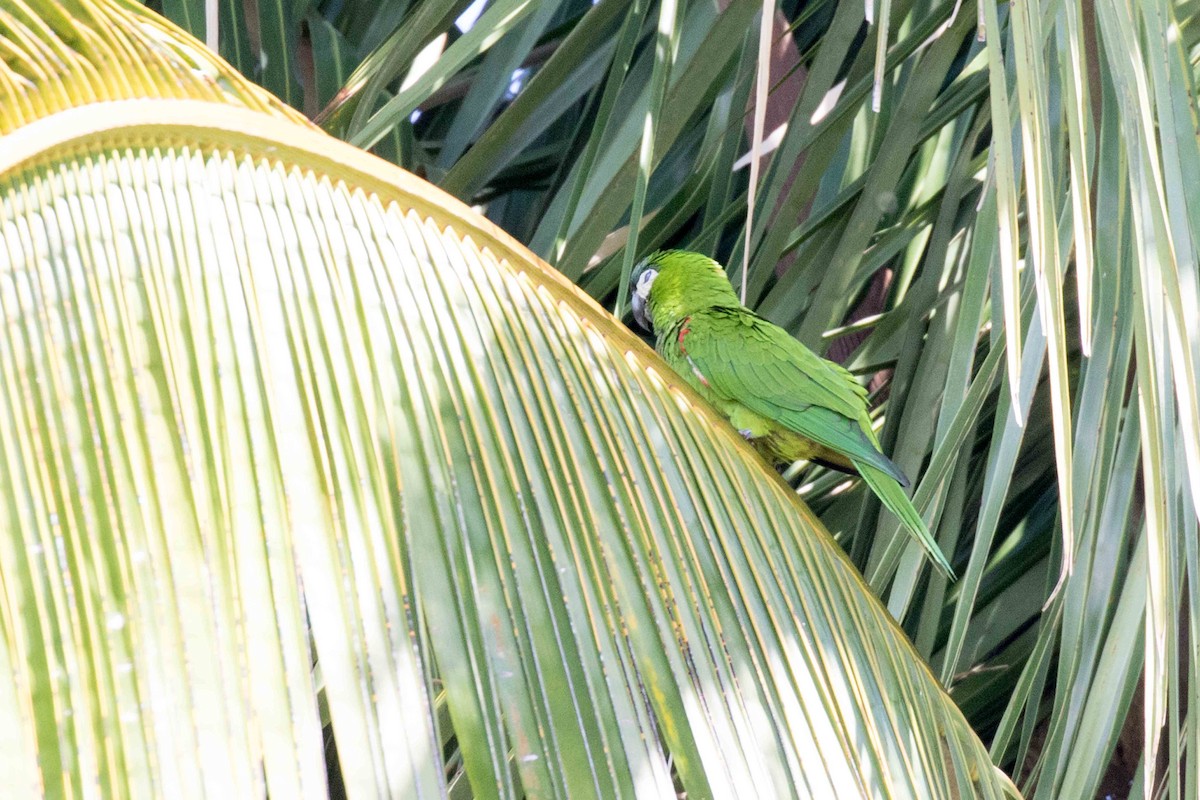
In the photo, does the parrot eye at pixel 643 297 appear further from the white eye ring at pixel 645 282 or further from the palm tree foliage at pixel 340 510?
the palm tree foliage at pixel 340 510

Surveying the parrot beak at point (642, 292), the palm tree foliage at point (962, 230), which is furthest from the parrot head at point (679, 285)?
the palm tree foliage at point (962, 230)

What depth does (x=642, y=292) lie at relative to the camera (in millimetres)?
2707

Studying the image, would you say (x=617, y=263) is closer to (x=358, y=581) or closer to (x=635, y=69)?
(x=635, y=69)

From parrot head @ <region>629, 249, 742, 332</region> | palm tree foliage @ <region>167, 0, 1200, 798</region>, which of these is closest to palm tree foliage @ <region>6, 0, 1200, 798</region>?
palm tree foliage @ <region>167, 0, 1200, 798</region>

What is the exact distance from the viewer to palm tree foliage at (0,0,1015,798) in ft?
2.51

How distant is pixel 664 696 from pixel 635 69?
1.65m

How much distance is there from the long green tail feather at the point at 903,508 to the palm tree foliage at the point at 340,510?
0.42m

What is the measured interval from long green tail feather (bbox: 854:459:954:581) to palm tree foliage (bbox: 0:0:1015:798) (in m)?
0.42

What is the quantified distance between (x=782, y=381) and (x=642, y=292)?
66 centimetres

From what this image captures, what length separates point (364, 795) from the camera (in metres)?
0.73

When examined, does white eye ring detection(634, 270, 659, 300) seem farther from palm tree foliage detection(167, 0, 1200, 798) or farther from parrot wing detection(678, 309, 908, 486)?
parrot wing detection(678, 309, 908, 486)

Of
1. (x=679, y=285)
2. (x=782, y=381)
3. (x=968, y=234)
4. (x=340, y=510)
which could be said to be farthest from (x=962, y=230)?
(x=340, y=510)

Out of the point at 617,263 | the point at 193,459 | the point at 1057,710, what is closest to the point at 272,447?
the point at 193,459

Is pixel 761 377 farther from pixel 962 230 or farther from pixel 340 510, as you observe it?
pixel 340 510
